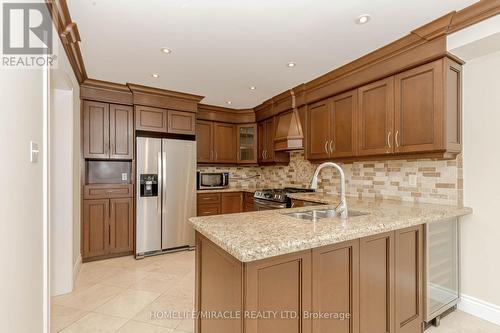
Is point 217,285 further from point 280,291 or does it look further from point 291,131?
point 291,131

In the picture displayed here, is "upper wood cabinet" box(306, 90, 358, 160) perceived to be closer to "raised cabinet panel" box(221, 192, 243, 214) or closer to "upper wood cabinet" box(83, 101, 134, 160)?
"raised cabinet panel" box(221, 192, 243, 214)

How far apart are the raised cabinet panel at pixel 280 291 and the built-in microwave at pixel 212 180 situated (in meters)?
3.41

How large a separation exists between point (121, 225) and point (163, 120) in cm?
163

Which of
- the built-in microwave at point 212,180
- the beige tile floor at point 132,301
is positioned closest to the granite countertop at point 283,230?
the beige tile floor at point 132,301

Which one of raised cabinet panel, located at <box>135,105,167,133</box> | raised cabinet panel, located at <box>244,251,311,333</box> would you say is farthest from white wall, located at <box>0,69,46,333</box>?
raised cabinet panel, located at <box>135,105,167,133</box>

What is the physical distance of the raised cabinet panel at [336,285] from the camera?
4.53 ft

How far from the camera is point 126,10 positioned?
186 cm

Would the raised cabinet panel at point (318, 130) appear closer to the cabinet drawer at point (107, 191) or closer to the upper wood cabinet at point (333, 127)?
the upper wood cabinet at point (333, 127)

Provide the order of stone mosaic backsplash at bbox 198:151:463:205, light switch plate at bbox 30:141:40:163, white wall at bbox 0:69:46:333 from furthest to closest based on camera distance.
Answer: stone mosaic backsplash at bbox 198:151:463:205 → light switch plate at bbox 30:141:40:163 → white wall at bbox 0:69:46:333

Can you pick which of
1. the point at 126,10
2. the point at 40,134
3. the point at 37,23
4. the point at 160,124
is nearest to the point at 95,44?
the point at 126,10

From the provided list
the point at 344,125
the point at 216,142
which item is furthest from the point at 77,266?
the point at 344,125

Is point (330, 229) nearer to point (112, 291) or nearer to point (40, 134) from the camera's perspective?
point (40, 134)

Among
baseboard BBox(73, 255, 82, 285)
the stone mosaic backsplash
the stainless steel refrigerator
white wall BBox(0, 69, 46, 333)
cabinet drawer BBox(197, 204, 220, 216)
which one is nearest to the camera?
white wall BBox(0, 69, 46, 333)

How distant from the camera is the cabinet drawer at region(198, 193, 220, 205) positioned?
169 inches
